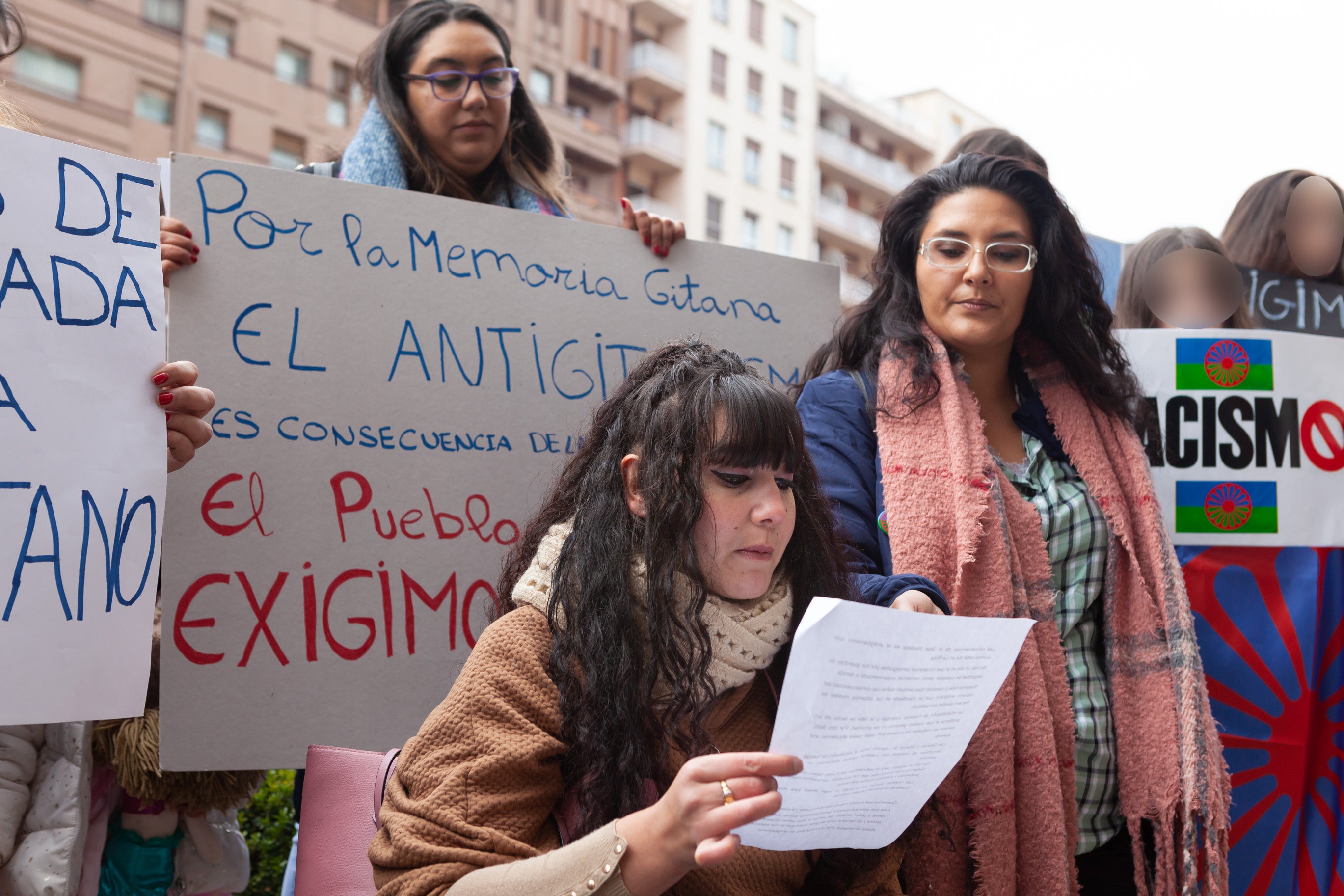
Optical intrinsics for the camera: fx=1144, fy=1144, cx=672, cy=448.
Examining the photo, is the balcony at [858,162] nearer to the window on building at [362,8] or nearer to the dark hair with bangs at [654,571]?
the window on building at [362,8]

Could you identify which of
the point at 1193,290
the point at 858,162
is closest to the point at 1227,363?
the point at 1193,290

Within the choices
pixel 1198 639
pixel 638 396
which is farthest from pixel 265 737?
pixel 1198 639

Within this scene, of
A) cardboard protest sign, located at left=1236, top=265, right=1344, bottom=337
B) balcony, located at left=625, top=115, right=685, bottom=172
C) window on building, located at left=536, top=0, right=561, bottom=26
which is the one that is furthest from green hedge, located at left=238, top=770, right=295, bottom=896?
balcony, located at left=625, top=115, right=685, bottom=172

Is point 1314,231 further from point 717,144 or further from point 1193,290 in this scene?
point 717,144

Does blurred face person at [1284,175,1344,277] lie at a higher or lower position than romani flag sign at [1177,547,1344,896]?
higher

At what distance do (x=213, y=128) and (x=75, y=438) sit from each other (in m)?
22.0

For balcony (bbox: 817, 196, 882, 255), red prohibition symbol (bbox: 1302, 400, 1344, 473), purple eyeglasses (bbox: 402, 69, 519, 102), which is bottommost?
red prohibition symbol (bbox: 1302, 400, 1344, 473)

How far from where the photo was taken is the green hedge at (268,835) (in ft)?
10.6

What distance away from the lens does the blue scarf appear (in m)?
2.68

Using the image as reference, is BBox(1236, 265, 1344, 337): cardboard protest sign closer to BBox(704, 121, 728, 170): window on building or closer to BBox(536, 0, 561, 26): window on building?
BBox(536, 0, 561, 26): window on building

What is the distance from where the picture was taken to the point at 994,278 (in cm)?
218

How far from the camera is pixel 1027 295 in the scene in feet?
7.49

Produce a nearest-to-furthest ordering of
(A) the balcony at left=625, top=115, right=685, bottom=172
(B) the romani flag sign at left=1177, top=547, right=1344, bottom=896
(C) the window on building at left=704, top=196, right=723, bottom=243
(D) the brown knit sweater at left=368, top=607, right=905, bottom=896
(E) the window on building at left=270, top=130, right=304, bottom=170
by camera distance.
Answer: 1. (D) the brown knit sweater at left=368, top=607, right=905, bottom=896
2. (B) the romani flag sign at left=1177, top=547, right=1344, bottom=896
3. (E) the window on building at left=270, top=130, right=304, bottom=170
4. (A) the balcony at left=625, top=115, right=685, bottom=172
5. (C) the window on building at left=704, top=196, right=723, bottom=243

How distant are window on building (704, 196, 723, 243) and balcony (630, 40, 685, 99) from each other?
3.27 meters
